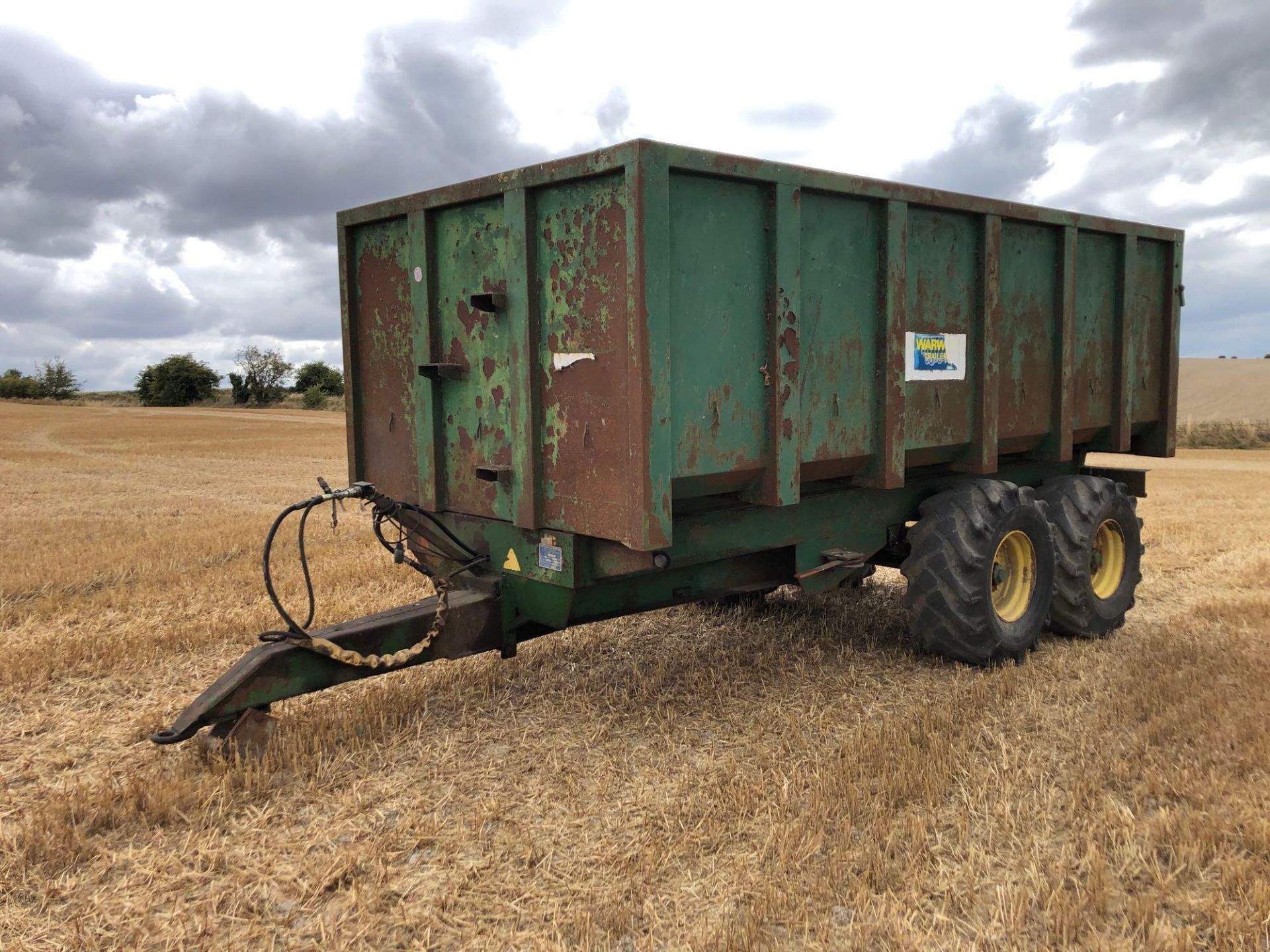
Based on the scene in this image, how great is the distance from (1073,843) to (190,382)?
226ft

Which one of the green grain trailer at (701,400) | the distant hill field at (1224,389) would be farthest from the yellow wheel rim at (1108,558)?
the distant hill field at (1224,389)

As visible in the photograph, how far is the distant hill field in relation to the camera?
38.8 metres

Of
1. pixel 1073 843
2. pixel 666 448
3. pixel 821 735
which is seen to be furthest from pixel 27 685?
pixel 1073 843

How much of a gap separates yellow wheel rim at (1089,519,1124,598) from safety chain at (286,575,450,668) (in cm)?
435

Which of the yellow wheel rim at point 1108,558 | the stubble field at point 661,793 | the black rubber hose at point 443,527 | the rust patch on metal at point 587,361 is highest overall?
the rust patch on metal at point 587,361

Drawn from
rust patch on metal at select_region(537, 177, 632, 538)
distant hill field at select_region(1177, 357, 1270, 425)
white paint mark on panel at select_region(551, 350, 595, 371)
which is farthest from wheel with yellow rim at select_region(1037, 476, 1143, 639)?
distant hill field at select_region(1177, 357, 1270, 425)

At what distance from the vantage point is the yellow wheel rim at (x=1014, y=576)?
564 cm

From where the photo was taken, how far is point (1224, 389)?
44.4 meters

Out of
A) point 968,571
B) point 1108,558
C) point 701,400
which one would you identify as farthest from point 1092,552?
point 701,400

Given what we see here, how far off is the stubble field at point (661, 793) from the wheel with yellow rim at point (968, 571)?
7.5 inches

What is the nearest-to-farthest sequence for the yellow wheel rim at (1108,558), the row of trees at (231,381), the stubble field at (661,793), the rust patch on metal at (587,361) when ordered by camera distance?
the stubble field at (661,793) < the rust patch on metal at (587,361) < the yellow wheel rim at (1108,558) < the row of trees at (231,381)

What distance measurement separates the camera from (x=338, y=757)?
13.3ft

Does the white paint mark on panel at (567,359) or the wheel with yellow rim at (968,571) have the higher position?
the white paint mark on panel at (567,359)

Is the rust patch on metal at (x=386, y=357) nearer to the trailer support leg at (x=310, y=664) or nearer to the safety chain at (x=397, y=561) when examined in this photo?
the safety chain at (x=397, y=561)
